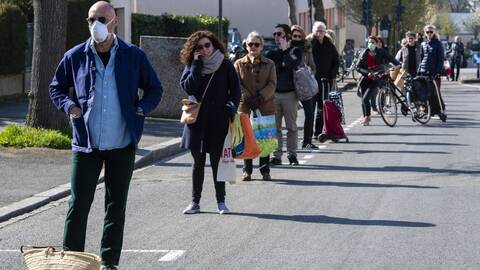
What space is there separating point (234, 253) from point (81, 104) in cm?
Result: 188

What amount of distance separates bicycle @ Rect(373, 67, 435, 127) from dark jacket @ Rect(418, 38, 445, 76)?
0.21 metres

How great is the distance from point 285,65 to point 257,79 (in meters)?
1.47

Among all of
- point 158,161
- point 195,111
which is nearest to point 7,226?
point 195,111

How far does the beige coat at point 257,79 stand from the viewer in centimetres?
1353

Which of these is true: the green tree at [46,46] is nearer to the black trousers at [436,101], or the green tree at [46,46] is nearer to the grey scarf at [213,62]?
the grey scarf at [213,62]

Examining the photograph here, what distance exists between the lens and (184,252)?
9.16 m

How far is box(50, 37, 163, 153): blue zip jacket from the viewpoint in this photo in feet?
26.0

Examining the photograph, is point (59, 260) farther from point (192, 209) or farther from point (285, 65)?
point (285, 65)

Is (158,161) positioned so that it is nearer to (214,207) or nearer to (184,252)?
(214,207)

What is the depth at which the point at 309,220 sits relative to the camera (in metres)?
10.8

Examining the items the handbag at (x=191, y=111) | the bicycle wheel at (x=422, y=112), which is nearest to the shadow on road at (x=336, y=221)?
the handbag at (x=191, y=111)

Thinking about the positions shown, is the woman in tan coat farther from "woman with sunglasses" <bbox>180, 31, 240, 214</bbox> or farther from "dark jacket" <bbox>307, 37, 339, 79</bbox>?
"dark jacket" <bbox>307, 37, 339, 79</bbox>

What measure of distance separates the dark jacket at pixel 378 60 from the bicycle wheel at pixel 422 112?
5.04 feet

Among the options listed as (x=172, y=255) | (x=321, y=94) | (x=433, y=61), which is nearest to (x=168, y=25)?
(x=433, y=61)
